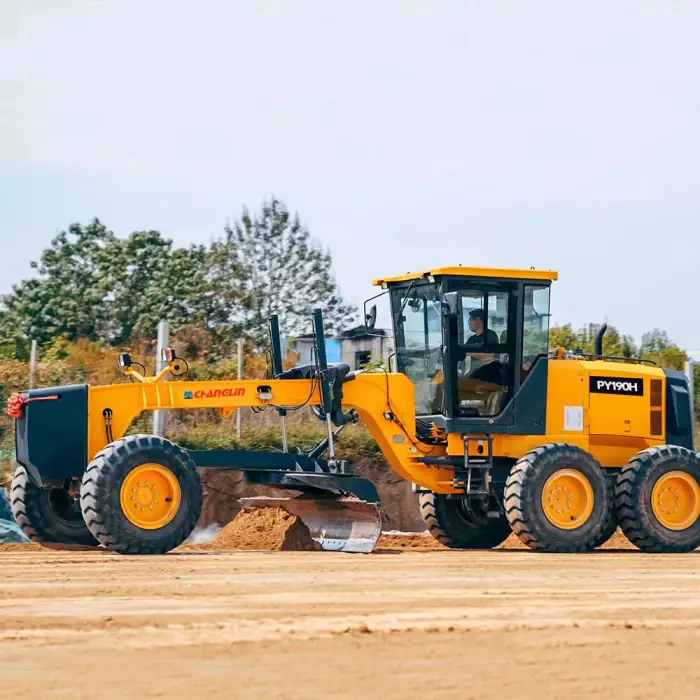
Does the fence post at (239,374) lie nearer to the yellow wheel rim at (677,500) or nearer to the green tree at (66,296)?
the yellow wheel rim at (677,500)

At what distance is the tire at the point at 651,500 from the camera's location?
15891 mm

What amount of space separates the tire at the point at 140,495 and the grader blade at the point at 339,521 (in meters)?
1.55

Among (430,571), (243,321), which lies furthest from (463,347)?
(243,321)

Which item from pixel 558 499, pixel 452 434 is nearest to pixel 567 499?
pixel 558 499

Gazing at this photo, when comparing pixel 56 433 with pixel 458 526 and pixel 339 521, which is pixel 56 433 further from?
pixel 458 526

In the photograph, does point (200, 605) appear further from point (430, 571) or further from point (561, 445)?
point (561, 445)

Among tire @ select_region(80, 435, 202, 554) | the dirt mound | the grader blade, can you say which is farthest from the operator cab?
tire @ select_region(80, 435, 202, 554)

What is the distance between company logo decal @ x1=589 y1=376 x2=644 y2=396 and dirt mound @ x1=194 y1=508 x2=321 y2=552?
3.76 metres

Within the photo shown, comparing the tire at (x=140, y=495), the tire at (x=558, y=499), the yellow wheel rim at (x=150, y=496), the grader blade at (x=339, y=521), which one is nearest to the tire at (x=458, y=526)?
the tire at (x=558, y=499)

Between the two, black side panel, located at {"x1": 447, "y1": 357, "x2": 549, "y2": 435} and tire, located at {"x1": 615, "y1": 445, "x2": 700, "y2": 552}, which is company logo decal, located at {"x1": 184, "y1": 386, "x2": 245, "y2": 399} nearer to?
black side panel, located at {"x1": 447, "y1": 357, "x2": 549, "y2": 435}

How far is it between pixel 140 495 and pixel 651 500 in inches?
221

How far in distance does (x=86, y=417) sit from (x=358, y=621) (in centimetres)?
603

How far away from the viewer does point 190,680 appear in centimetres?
680

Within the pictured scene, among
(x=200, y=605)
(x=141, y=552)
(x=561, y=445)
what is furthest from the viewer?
(x=561, y=445)
